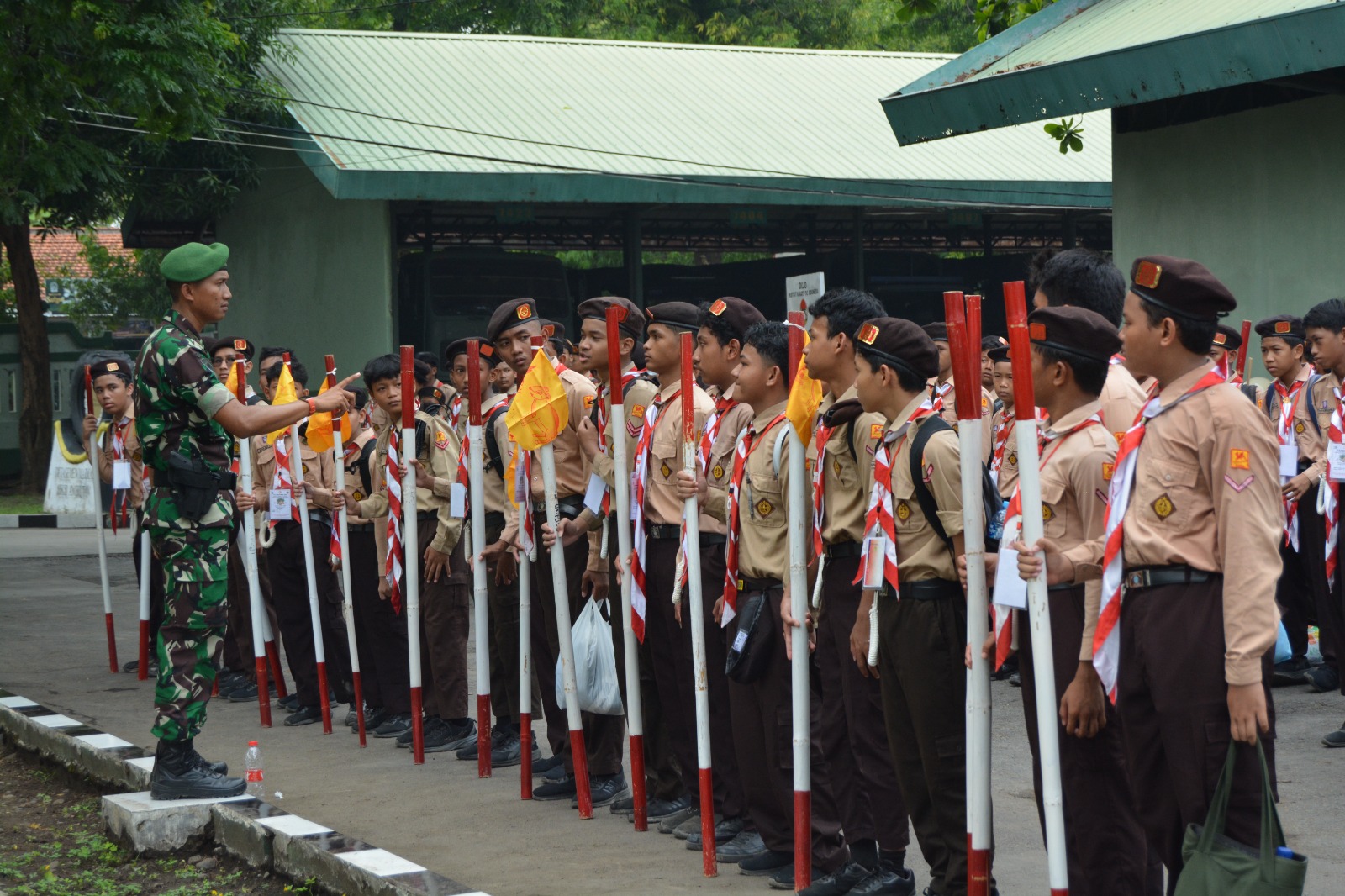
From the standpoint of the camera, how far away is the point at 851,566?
5250 millimetres

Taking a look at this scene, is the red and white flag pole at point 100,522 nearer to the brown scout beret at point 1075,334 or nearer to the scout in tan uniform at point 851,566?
the scout in tan uniform at point 851,566

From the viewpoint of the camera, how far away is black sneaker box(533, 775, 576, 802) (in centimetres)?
702

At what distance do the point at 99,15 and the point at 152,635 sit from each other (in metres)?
4.41

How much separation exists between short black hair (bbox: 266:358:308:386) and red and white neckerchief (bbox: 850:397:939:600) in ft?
15.5

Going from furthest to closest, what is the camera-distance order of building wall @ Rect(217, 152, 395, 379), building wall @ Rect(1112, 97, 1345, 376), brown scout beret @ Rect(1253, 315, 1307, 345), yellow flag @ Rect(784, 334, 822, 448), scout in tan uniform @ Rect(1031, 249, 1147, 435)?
building wall @ Rect(217, 152, 395, 379) < building wall @ Rect(1112, 97, 1345, 376) < brown scout beret @ Rect(1253, 315, 1307, 345) < yellow flag @ Rect(784, 334, 822, 448) < scout in tan uniform @ Rect(1031, 249, 1147, 435)

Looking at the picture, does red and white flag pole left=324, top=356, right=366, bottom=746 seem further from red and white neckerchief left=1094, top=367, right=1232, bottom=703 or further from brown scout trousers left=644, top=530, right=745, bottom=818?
red and white neckerchief left=1094, top=367, right=1232, bottom=703

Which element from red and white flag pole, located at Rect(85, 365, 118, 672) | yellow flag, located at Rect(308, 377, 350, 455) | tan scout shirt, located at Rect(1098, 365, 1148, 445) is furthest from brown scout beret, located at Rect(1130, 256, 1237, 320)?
red and white flag pole, located at Rect(85, 365, 118, 672)

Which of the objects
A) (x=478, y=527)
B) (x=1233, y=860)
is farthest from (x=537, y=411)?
(x=1233, y=860)

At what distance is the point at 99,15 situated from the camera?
35.7 feet

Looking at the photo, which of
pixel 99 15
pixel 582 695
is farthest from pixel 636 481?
pixel 99 15

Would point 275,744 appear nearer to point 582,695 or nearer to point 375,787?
point 375,787

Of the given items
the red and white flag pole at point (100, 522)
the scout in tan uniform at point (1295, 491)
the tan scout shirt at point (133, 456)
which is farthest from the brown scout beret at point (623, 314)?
the red and white flag pole at point (100, 522)

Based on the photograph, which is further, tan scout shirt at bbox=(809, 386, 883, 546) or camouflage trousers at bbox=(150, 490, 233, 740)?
camouflage trousers at bbox=(150, 490, 233, 740)

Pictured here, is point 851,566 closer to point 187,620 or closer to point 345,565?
point 187,620
